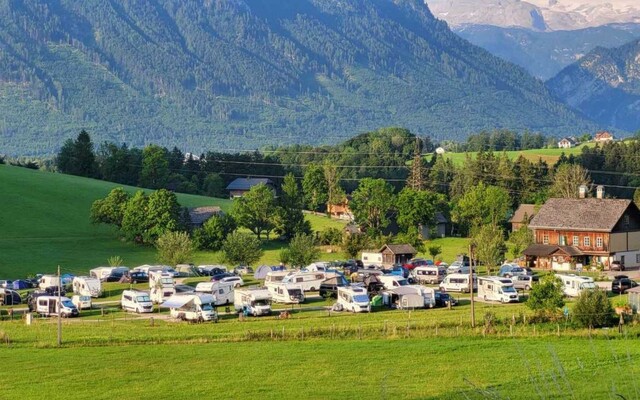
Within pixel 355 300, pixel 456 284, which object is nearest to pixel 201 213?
pixel 456 284

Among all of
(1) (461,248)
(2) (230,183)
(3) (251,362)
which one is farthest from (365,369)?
(2) (230,183)

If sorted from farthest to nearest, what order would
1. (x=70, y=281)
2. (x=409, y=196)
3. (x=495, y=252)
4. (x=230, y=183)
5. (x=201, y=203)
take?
(x=230, y=183), (x=201, y=203), (x=409, y=196), (x=495, y=252), (x=70, y=281)

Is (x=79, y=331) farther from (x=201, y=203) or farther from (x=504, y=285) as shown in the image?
(x=201, y=203)

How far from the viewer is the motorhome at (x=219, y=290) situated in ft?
191

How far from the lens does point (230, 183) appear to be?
151000 millimetres

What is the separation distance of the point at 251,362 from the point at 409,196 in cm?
6423

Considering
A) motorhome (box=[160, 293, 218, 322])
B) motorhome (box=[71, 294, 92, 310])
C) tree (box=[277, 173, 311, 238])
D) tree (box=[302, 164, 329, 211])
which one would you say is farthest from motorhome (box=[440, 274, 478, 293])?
tree (box=[302, 164, 329, 211])

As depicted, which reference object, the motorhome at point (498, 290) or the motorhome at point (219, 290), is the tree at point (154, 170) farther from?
the motorhome at point (498, 290)

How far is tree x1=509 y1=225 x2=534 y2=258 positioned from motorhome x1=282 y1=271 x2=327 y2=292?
26.6 m

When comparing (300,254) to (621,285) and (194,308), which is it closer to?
(621,285)

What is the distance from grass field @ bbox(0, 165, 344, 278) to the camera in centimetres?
8031

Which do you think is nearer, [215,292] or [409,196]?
[215,292]

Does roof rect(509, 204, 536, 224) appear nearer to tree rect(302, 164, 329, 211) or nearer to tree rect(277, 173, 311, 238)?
tree rect(277, 173, 311, 238)

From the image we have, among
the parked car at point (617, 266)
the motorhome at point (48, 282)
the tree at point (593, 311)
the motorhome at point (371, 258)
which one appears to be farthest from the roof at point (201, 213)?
the tree at point (593, 311)
